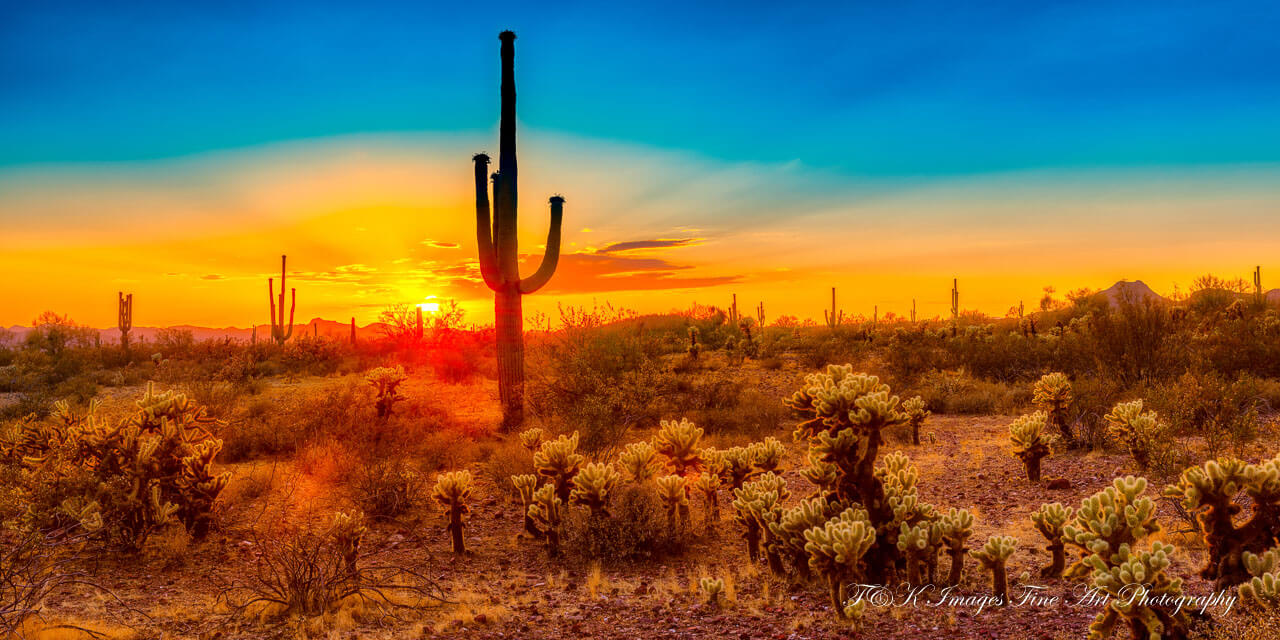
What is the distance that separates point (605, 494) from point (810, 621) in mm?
2191

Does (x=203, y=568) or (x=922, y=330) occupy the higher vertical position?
(x=922, y=330)

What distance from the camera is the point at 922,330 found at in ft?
71.4

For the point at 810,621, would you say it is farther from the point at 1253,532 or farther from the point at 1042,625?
the point at 1253,532

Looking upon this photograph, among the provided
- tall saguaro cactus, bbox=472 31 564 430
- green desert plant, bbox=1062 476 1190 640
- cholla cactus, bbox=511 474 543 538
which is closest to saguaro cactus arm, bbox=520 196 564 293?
tall saguaro cactus, bbox=472 31 564 430

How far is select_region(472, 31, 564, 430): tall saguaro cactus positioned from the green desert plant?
886 cm

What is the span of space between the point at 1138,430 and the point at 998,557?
4.10m

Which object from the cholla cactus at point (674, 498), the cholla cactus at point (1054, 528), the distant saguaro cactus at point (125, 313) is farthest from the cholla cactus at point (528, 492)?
the distant saguaro cactus at point (125, 313)

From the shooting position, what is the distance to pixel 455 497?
6.33 m

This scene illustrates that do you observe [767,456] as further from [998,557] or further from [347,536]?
[347,536]

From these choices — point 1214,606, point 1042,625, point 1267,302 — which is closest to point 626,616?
point 1042,625

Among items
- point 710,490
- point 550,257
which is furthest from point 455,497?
point 550,257

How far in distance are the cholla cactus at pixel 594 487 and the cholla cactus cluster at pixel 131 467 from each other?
3.25m

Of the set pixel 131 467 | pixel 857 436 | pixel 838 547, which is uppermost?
pixel 857 436

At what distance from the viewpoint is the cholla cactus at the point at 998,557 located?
173 inches
